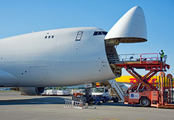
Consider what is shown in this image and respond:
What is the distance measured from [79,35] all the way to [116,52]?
15.5 ft

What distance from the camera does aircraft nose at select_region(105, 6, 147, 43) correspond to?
69.2 ft

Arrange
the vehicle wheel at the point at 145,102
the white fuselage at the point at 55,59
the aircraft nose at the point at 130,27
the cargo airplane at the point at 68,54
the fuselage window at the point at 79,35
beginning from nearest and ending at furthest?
the aircraft nose at the point at 130,27, the cargo airplane at the point at 68,54, the white fuselage at the point at 55,59, the vehicle wheel at the point at 145,102, the fuselage window at the point at 79,35

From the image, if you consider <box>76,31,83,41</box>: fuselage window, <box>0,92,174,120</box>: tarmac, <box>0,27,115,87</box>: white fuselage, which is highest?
<box>76,31,83,41</box>: fuselage window

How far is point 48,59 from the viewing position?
22.6m

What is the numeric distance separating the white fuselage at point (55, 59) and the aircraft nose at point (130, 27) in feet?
4.86

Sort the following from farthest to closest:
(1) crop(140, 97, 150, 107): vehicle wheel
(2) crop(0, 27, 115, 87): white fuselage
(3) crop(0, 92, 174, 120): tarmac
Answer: (1) crop(140, 97, 150, 107): vehicle wheel → (2) crop(0, 27, 115, 87): white fuselage → (3) crop(0, 92, 174, 120): tarmac

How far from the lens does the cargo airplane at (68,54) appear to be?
2134 centimetres

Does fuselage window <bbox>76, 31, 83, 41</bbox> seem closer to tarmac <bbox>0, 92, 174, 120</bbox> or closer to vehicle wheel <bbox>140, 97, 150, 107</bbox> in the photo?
tarmac <bbox>0, 92, 174, 120</bbox>

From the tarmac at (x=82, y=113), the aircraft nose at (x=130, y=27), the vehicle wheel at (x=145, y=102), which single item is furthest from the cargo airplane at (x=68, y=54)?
the tarmac at (x=82, y=113)

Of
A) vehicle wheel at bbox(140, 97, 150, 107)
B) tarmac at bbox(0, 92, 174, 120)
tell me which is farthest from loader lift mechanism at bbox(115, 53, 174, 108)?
tarmac at bbox(0, 92, 174, 120)

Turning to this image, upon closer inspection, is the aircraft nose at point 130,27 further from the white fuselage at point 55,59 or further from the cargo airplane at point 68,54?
the white fuselage at point 55,59

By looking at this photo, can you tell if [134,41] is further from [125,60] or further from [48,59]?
[48,59]

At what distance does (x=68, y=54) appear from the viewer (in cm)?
2195

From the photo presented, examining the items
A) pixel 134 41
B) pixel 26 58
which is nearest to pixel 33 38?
pixel 26 58
